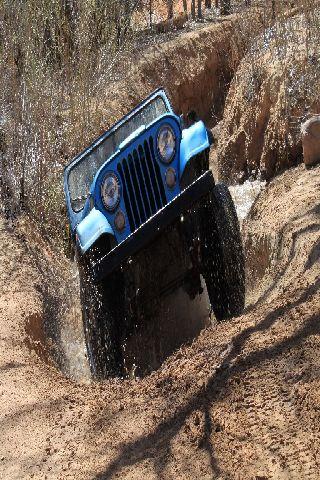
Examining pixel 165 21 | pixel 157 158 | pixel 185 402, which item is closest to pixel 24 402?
pixel 185 402

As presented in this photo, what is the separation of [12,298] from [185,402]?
270 centimetres

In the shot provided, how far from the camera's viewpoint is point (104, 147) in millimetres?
6527

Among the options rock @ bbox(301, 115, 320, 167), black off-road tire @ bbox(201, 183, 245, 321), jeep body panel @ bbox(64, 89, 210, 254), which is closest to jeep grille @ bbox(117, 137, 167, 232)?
jeep body panel @ bbox(64, 89, 210, 254)

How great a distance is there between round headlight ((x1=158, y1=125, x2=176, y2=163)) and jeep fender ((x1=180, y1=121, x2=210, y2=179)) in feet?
0.33

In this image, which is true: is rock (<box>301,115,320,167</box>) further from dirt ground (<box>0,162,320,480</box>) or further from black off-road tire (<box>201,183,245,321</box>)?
dirt ground (<box>0,162,320,480</box>)

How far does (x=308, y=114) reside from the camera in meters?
8.29

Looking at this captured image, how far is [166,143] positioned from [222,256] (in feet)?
3.08

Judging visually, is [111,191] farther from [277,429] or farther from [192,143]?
[277,429]

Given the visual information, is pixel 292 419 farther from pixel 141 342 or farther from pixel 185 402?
pixel 141 342

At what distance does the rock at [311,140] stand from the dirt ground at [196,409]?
6.68ft

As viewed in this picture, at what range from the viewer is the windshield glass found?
6.42 meters

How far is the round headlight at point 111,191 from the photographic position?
586 cm

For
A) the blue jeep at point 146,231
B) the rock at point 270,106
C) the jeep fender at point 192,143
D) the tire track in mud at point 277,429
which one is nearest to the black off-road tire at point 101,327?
the blue jeep at point 146,231

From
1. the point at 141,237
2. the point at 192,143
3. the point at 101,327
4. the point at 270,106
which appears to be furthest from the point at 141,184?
the point at 270,106
